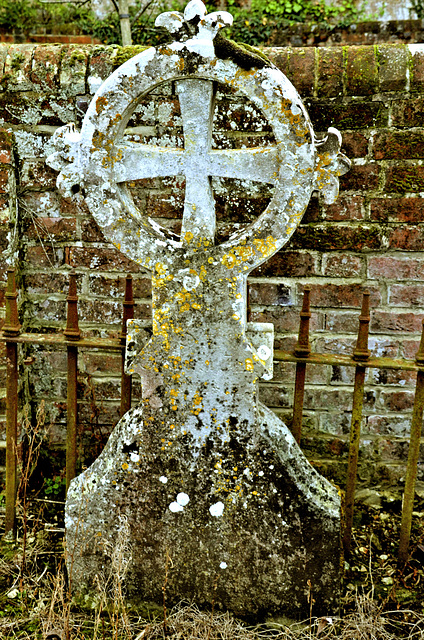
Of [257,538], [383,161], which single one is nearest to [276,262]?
[383,161]

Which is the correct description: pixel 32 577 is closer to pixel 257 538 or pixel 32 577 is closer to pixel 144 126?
pixel 257 538

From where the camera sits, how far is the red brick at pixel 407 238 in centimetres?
242

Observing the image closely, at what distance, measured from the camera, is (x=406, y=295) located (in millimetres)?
2502

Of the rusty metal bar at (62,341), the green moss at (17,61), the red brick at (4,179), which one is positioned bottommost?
the rusty metal bar at (62,341)

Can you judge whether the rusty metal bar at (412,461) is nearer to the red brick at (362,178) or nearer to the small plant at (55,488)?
the red brick at (362,178)

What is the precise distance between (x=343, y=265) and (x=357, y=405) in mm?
666

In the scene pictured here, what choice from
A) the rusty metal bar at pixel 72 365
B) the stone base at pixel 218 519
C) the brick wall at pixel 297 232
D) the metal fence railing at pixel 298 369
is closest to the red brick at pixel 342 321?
the brick wall at pixel 297 232

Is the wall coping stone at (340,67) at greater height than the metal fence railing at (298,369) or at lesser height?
greater

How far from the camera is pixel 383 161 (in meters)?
2.37

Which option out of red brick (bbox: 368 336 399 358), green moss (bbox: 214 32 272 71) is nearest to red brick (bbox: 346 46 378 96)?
green moss (bbox: 214 32 272 71)

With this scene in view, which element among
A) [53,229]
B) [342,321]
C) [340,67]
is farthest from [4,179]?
[342,321]

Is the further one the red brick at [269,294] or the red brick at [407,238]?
the red brick at [269,294]

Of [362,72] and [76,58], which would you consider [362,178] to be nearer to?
[362,72]

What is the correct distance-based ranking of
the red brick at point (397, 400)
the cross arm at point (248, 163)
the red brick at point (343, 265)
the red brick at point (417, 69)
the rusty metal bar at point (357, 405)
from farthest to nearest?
the red brick at point (397, 400) < the red brick at point (343, 265) < the red brick at point (417, 69) < the rusty metal bar at point (357, 405) < the cross arm at point (248, 163)
